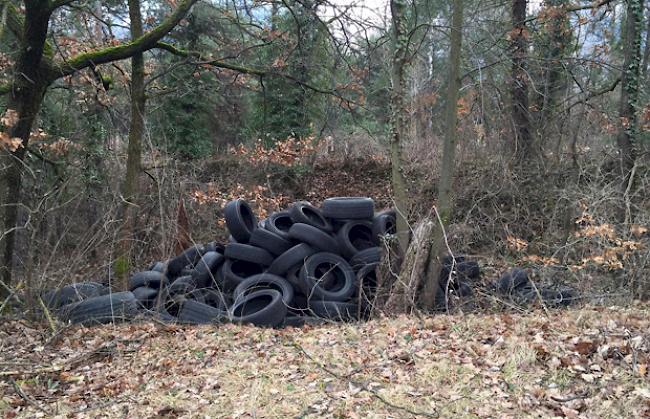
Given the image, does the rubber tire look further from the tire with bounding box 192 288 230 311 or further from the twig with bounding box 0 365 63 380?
the twig with bounding box 0 365 63 380

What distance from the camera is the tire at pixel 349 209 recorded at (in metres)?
10.3

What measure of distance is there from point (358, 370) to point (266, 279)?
13.0ft

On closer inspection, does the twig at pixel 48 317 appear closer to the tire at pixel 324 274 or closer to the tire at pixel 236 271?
the tire at pixel 236 271

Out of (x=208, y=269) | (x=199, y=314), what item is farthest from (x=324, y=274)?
(x=199, y=314)

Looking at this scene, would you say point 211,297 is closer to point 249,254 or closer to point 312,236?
point 249,254

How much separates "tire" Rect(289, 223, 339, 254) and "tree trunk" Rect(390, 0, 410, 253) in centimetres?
122

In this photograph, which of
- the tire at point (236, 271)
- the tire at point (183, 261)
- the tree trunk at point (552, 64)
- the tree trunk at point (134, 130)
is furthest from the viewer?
the tree trunk at point (552, 64)

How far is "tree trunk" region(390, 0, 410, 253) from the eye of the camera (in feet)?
30.7

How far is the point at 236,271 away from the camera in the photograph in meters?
9.99

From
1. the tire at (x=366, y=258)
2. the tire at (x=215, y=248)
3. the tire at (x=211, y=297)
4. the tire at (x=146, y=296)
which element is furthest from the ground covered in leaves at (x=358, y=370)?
the tire at (x=215, y=248)

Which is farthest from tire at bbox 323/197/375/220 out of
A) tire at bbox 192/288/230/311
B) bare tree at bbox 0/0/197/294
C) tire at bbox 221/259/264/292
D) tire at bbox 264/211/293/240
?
bare tree at bbox 0/0/197/294

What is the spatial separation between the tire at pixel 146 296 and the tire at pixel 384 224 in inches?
157

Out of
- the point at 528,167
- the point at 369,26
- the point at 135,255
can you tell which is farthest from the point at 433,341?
the point at 528,167

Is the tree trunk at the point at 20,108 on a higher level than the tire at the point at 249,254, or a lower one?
higher
